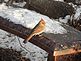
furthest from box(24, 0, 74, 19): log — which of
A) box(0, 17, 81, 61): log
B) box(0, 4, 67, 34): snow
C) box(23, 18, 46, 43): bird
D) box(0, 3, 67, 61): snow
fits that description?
box(23, 18, 46, 43): bird

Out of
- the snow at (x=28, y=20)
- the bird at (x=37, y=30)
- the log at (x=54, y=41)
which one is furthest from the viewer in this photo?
the snow at (x=28, y=20)

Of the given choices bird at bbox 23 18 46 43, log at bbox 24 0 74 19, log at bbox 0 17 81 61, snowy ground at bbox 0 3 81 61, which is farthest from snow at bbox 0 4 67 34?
log at bbox 24 0 74 19

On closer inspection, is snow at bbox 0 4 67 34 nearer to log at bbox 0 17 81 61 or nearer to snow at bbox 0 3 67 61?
snow at bbox 0 3 67 61

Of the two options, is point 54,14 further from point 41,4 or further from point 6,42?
point 6,42

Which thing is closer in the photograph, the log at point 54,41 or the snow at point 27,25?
the log at point 54,41

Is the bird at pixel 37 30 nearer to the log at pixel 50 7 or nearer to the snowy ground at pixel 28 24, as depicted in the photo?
the snowy ground at pixel 28 24

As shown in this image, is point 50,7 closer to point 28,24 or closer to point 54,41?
point 28,24

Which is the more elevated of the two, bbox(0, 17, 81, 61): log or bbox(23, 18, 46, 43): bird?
bbox(23, 18, 46, 43): bird

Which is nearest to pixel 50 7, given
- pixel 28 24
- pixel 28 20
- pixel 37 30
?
pixel 28 20

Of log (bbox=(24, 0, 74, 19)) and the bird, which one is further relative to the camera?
log (bbox=(24, 0, 74, 19))

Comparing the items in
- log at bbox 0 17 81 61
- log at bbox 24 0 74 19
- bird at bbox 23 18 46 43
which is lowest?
log at bbox 24 0 74 19

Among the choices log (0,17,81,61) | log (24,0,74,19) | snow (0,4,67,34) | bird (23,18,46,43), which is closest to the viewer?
log (0,17,81,61)

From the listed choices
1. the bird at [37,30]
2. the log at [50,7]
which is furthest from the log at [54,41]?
the log at [50,7]

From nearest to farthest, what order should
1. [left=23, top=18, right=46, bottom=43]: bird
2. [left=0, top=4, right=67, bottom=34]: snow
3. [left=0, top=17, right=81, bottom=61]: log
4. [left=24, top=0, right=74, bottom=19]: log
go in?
1. [left=0, top=17, right=81, bottom=61]: log
2. [left=23, top=18, right=46, bottom=43]: bird
3. [left=0, top=4, right=67, bottom=34]: snow
4. [left=24, top=0, right=74, bottom=19]: log
